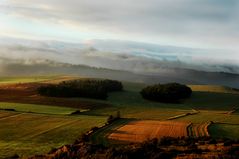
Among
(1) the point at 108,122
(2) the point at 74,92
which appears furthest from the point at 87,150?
(2) the point at 74,92

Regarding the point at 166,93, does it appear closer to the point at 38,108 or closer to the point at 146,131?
the point at 38,108

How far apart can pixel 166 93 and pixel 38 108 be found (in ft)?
164

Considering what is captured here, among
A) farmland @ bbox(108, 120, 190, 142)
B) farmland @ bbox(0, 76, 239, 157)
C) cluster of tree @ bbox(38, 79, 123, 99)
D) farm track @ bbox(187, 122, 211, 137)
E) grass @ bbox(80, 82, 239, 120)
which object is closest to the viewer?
farmland @ bbox(0, 76, 239, 157)

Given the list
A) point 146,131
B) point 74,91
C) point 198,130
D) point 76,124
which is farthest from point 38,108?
point 198,130

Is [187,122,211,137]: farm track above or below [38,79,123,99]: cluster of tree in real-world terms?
below

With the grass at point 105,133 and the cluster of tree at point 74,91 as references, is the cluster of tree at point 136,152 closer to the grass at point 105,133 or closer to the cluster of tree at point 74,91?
the grass at point 105,133

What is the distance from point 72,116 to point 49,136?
2685 cm

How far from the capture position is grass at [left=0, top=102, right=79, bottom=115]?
308 feet

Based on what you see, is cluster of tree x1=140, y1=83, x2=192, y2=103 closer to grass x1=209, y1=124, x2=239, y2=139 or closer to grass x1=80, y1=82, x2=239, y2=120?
grass x1=80, y1=82, x2=239, y2=120

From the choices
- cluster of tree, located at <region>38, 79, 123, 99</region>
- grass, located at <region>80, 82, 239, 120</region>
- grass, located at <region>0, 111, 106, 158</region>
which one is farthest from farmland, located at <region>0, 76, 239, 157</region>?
cluster of tree, located at <region>38, 79, 123, 99</region>

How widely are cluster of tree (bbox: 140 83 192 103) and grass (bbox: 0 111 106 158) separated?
57.2 meters

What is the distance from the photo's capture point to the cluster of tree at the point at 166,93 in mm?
138125

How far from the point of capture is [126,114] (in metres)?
93.9

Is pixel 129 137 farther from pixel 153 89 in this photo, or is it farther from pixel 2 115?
pixel 153 89
